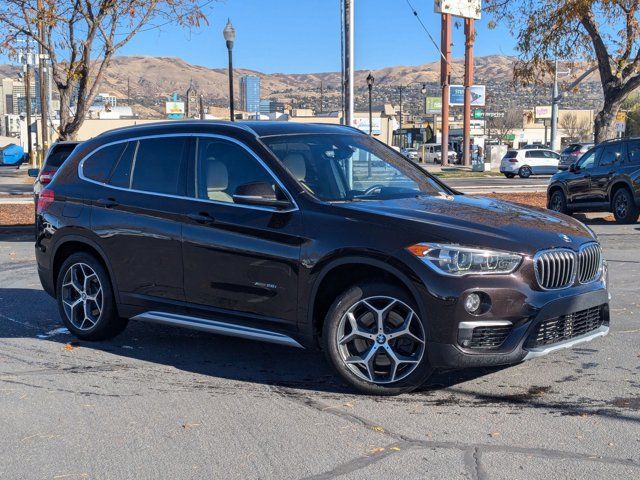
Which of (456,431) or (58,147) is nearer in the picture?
(456,431)

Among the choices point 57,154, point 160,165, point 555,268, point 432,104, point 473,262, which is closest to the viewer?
point 473,262

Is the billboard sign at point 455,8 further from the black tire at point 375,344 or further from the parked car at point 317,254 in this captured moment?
the black tire at point 375,344

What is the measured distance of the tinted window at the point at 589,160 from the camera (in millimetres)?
17500

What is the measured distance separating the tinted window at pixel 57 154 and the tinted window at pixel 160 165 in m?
8.53

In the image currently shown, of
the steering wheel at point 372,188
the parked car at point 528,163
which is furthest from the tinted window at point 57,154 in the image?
the parked car at point 528,163

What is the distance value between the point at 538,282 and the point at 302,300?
1548 millimetres

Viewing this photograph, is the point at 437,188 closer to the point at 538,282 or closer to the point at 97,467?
the point at 538,282

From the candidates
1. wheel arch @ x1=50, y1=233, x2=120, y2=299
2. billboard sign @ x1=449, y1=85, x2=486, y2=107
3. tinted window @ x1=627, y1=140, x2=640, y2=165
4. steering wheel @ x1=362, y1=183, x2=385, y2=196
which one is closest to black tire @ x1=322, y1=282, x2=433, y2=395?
steering wheel @ x1=362, y1=183, x2=385, y2=196

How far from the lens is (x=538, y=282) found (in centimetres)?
517

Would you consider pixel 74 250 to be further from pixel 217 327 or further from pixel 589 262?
pixel 589 262

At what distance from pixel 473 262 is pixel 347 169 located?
1.64m

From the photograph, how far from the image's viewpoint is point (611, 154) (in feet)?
56.1

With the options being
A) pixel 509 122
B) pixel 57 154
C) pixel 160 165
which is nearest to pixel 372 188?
pixel 160 165

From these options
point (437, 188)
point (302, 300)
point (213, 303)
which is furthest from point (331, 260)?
point (437, 188)
